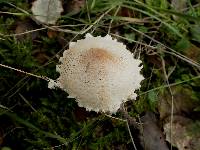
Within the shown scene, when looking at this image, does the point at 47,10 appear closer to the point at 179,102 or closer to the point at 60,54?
the point at 60,54

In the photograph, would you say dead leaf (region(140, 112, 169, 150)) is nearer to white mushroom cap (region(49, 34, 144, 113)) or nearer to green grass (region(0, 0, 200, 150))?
green grass (region(0, 0, 200, 150))

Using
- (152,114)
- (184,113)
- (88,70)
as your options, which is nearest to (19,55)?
(88,70)

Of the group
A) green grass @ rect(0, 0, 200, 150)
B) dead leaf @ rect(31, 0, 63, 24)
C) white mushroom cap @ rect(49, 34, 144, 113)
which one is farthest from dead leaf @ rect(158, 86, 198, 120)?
dead leaf @ rect(31, 0, 63, 24)

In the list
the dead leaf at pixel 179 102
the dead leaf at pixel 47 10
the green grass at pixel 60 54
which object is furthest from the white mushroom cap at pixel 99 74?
the dead leaf at pixel 47 10

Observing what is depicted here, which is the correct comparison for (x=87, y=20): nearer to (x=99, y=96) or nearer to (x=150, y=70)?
(x=150, y=70)

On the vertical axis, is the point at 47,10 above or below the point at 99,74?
above

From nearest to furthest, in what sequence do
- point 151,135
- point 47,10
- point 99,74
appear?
1. point 99,74
2. point 151,135
3. point 47,10

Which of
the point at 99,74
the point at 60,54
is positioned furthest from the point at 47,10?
the point at 99,74
